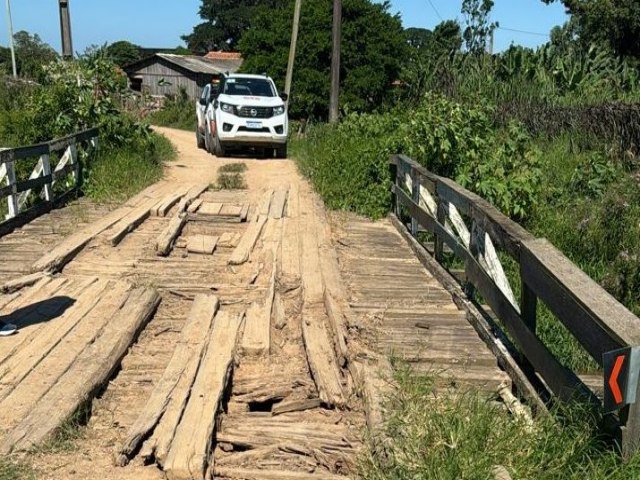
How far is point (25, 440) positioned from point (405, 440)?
1898mm

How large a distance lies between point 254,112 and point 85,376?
572 inches

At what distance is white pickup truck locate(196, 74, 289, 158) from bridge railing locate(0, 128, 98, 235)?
552 centimetres

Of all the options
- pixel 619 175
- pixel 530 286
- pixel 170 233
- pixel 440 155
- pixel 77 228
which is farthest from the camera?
pixel 619 175

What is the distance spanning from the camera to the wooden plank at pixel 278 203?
34.2 ft

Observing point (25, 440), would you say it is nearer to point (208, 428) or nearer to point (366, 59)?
point (208, 428)

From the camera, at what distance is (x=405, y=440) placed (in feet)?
11.7

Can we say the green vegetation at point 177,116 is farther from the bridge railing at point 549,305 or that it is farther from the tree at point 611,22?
the bridge railing at point 549,305

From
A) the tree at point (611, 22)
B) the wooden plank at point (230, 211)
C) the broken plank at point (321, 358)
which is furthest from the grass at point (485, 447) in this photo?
the tree at point (611, 22)

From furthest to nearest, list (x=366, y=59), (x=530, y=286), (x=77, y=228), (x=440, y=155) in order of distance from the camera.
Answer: (x=366, y=59), (x=440, y=155), (x=77, y=228), (x=530, y=286)

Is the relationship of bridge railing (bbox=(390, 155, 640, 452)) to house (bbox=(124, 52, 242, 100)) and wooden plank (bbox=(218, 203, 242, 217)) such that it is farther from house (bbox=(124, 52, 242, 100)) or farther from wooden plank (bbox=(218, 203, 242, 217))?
house (bbox=(124, 52, 242, 100))

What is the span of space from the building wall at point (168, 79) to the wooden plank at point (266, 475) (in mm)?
49028

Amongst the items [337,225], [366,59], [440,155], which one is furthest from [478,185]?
[366,59]

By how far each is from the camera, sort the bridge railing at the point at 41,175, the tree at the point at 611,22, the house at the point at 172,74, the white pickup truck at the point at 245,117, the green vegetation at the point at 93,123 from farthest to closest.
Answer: the house at the point at 172,74 → the tree at the point at 611,22 → the white pickup truck at the point at 245,117 → the green vegetation at the point at 93,123 → the bridge railing at the point at 41,175

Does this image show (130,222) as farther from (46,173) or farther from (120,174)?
(120,174)
